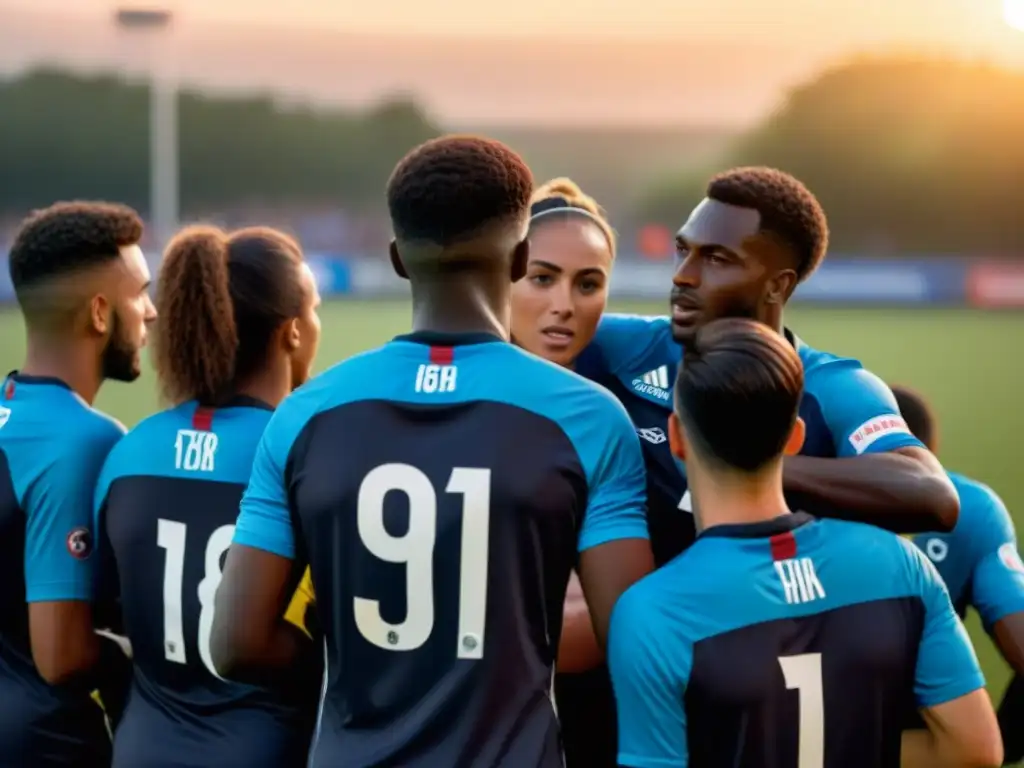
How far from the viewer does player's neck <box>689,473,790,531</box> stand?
2.46m

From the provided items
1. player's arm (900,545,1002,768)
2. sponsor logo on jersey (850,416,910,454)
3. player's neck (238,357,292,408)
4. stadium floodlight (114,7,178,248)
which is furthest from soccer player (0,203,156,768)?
stadium floodlight (114,7,178,248)

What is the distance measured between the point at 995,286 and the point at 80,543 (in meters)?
37.9

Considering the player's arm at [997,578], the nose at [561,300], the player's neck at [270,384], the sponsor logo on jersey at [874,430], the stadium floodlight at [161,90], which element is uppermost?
the stadium floodlight at [161,90]

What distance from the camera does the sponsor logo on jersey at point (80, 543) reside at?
3244 millimetres

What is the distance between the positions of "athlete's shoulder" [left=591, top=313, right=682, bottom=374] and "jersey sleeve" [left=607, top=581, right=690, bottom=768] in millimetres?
1147

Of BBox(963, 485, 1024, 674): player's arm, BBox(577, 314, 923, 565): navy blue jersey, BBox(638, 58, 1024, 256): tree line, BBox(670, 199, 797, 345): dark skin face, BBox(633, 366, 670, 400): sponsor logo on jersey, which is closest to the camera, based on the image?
BBox(577, 314, 923, 565): navy blue jersey

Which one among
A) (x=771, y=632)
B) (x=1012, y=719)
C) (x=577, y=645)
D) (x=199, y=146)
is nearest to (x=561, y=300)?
(x=577, y=645)

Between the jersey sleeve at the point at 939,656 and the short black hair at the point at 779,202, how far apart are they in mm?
944

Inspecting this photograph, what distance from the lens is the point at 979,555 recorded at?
3.93 meters

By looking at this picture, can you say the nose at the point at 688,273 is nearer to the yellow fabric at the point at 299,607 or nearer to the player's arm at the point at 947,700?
the player's arm at the point at 947,700

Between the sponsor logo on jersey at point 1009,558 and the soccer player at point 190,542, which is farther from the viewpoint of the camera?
the sponsor logo on jersey at point 1009,558

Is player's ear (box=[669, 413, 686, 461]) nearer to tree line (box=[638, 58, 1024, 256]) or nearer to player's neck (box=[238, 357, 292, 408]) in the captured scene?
player's neck (box=[238, 357, 292, 408])

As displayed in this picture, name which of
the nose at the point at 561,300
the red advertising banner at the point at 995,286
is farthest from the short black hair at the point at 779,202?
the red advertising banner at the point at 995,286

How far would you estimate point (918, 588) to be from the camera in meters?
2.45
